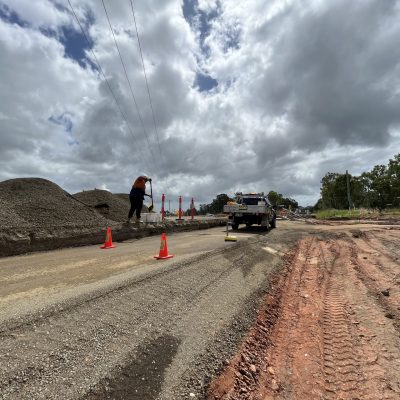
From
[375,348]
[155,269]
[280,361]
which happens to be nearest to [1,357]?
[280,361]

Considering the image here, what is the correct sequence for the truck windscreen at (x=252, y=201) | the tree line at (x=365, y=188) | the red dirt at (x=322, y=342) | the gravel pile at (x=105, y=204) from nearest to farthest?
the red dirt at (x=322, y=342) < the truck windscreen at (x=252, y=201) < the gravel pile at (x=105, y=204) < the tree line at (x=365, y=188)

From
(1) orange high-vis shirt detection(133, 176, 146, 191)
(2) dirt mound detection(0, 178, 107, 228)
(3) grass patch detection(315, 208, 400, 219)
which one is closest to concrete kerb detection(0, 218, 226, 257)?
(2) dirt mound detection(0, 178, 107, 228)

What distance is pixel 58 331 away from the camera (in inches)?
159

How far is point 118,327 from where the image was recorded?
4.42 m

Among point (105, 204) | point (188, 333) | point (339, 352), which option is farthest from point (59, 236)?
point (105, 204)

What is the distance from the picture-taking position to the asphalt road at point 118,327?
3336 mm

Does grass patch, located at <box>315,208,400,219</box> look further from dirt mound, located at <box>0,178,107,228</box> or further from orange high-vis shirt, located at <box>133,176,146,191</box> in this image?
dirt mound, located at <box>0,178,107,228</box>

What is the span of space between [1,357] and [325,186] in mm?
90197

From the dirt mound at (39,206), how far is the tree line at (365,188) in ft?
216

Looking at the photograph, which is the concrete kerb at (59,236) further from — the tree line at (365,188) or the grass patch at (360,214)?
the tree line at (365,188)

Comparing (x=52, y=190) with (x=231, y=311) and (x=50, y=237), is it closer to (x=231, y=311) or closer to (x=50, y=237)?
(x=50, y=237)

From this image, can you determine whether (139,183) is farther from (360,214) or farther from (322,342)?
(360,214)

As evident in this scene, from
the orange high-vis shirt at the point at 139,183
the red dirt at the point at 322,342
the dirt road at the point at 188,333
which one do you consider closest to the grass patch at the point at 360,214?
the orange high-vis shirt at the point at 139,183

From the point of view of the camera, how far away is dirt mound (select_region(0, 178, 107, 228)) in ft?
50.1
